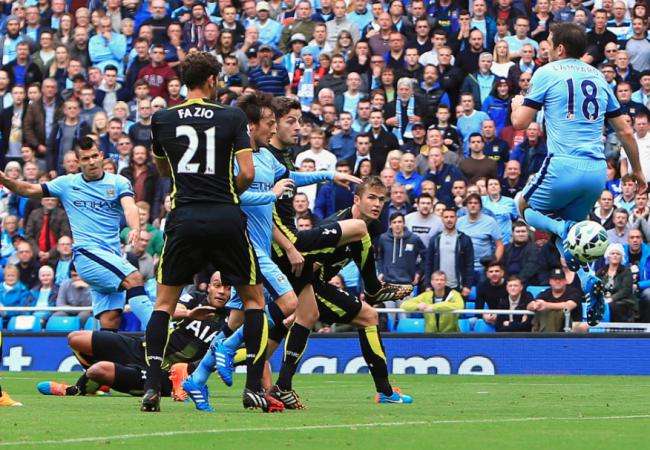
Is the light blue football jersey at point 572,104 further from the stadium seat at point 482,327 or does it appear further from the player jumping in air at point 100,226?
the stadium seat at point 482,327

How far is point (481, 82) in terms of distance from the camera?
76.4ft

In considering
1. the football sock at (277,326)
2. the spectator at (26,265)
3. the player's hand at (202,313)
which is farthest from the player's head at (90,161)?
the spectator at (26,265)

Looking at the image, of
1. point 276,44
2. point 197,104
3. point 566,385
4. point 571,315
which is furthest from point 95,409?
point 276,44

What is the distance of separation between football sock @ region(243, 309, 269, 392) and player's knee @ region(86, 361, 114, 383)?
7.58 ft

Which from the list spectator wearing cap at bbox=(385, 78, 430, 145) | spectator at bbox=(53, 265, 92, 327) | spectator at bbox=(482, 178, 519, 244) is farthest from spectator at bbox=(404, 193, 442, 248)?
spectator at bbox=(53, 265, 92, 327)

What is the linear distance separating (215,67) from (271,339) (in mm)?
3344

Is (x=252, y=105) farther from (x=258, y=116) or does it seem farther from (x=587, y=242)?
(x=587, y=242)

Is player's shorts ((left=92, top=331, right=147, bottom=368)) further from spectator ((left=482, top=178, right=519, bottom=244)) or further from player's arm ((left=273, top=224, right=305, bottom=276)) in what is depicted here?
spectator ((left=482, top=178, right=519, bottom=244))

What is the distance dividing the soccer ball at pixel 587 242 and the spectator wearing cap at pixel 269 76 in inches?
509

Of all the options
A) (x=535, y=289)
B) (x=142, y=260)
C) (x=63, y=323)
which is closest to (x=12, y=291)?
(x=63, y=323)

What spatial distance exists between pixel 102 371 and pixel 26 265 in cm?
1018

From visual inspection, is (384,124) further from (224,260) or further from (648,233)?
Result: (224,260)

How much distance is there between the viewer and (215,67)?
35.3ft

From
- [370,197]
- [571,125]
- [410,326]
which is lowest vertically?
A: [410,326]
